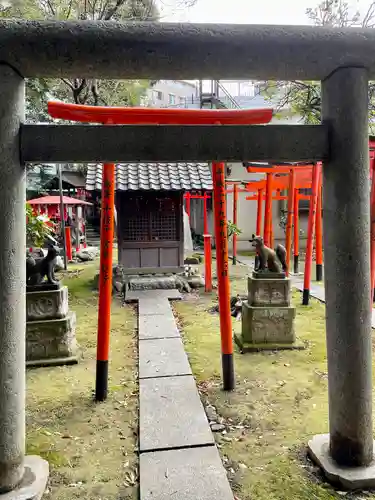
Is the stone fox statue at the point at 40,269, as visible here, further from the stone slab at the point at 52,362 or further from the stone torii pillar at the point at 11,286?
the stone torii pillar at the point at 11,286

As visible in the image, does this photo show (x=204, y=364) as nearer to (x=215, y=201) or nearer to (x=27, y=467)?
(x=215, y=201)

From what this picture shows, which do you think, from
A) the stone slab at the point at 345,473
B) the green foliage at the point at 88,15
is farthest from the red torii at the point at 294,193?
the green foliage at the point at 88,15

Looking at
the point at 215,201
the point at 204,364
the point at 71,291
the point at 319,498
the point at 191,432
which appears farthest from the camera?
the point at 71,291

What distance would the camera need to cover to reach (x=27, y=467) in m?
2.93

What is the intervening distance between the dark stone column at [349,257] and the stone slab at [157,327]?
3.98 meters

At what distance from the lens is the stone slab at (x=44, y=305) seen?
539 cm

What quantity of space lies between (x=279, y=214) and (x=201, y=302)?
11.6 m

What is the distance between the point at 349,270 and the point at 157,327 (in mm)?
4809

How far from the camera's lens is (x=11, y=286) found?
→ 104 inches

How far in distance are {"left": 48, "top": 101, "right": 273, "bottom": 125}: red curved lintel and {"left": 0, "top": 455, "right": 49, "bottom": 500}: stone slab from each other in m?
2.99

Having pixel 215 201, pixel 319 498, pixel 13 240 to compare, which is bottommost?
pixel 319 498

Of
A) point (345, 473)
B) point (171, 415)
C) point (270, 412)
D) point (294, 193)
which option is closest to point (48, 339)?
point (171, 415)

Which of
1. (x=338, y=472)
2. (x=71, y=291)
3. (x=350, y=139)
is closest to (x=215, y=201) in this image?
(x=350, y=139)

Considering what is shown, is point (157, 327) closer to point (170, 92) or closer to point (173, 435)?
point (173, 435)
